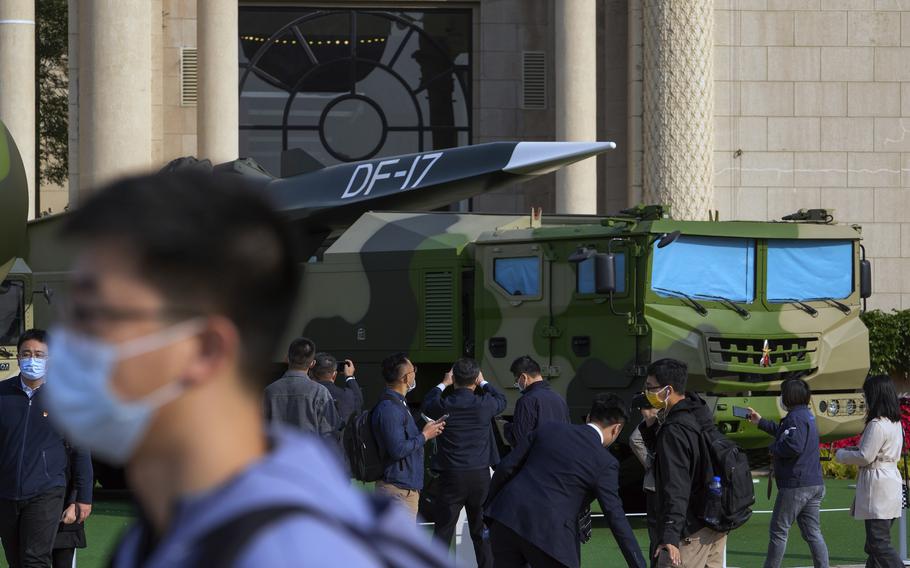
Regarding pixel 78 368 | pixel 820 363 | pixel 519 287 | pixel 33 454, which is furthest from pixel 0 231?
pixel 820 363

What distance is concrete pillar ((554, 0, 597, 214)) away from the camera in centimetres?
2488

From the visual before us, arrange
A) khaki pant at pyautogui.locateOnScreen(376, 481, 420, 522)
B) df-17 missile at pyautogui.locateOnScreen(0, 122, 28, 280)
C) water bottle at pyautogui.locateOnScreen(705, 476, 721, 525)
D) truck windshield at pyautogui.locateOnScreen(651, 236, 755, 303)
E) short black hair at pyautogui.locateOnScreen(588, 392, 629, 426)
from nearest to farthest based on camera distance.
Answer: df-17 missile at pyautogui.locateOnScreen(0, 122, 28, 280)
short black hair at pyautogui.locateOnScreen(588, 392, 629, 426)
water bottle at pyautogui.locateOnScreen(705, 476, 721, 525)
khaki pant at pyautogui.locateOnScreen(376, 481, 420, 522)
truck windshield at pyautogui.locateOnScreen(651, 236, 755, 303)

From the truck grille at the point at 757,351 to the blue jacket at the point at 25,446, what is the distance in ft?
23.4

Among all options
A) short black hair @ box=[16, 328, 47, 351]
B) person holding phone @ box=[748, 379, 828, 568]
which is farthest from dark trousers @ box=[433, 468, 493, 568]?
short black hair @ box=[16, 328, 47, 351]

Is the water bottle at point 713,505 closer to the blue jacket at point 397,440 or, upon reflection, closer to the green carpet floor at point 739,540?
the blue jacket at point 397,440

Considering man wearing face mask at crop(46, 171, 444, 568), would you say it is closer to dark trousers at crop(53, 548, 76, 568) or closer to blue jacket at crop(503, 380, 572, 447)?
dark trousers at crop(53, 548, 76, 568)

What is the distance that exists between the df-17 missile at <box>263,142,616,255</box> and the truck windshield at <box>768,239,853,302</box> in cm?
378

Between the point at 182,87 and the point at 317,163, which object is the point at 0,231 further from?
the point at 182,87

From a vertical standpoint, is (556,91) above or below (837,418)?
above

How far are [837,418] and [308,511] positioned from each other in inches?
543

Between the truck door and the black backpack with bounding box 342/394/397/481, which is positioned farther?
the truck door

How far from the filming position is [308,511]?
1674mm

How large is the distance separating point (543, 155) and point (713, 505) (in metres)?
10.5

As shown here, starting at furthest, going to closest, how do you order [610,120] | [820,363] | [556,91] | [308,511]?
[610,120]
[556,91]
[820,363]
[308,511]
